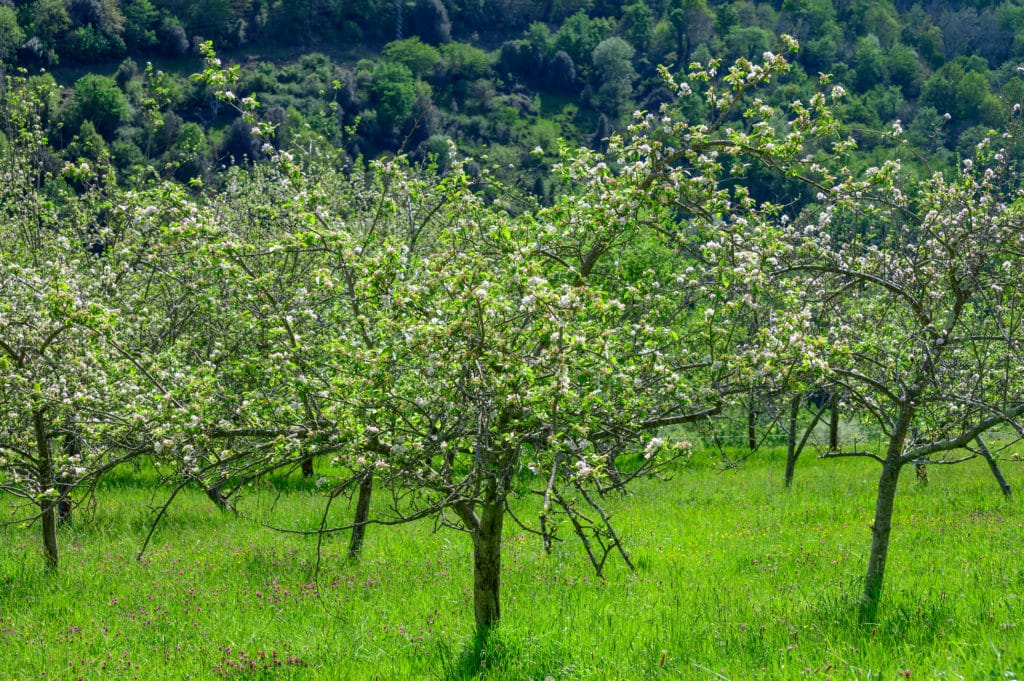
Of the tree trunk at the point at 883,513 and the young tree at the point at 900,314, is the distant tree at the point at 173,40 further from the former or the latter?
the tree trunk at the point at 883,513

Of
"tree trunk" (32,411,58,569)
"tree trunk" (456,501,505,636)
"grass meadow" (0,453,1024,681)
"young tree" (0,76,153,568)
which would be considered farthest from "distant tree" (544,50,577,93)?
"tree trunk" (456,501,505,636)

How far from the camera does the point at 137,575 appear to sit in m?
11.5

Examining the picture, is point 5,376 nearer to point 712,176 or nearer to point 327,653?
point 327,653

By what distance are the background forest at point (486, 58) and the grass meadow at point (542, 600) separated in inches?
3295

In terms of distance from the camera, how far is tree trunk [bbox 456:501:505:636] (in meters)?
7.19

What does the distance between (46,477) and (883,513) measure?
34.0 ft

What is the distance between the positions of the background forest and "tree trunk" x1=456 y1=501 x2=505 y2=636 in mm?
89175

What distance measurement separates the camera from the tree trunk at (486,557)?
7.19m

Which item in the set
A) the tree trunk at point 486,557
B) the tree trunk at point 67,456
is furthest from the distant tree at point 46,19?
the tree trunk at point 486,557

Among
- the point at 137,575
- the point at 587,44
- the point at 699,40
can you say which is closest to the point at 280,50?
the point at 587,44

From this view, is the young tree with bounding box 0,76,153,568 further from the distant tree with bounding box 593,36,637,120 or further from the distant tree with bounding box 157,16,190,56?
the distant tree with bounding box 593,36,637,120

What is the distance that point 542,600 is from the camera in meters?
9.61

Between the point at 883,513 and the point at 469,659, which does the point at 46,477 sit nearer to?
the point at 469,659

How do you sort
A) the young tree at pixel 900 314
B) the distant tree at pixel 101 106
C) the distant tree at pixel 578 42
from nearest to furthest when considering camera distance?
the young tree at pixel 900 314
the distant tree at pixel 101 106
the distant tree at pixel 578 42
